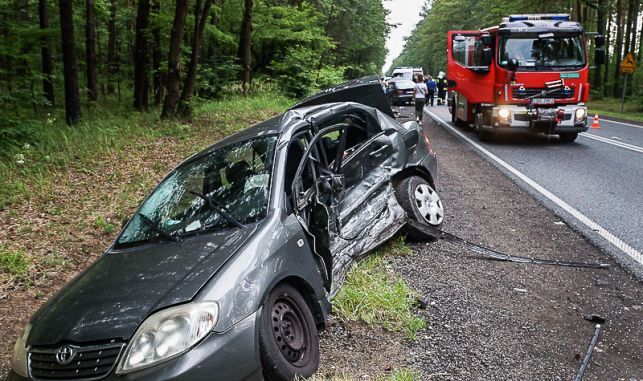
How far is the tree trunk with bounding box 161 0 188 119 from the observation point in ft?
44.4

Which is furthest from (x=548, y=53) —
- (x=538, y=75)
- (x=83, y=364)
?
(x=83, y=364)

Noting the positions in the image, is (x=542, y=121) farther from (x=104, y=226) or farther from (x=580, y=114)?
(x=104, y=226)

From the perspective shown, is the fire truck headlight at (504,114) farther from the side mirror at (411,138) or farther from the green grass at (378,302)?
the green grass at (378,302)

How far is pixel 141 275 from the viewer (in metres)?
3.20

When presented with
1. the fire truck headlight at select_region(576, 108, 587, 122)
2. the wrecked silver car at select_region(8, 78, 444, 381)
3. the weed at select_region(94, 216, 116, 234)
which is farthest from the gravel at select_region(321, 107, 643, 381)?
the fire truck headlight at select_region(576, 108, 587, 122)

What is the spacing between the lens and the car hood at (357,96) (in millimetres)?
6297

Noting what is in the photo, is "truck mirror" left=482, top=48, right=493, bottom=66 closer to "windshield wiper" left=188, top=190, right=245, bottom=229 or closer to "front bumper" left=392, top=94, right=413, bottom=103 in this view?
"windshield wiper" left=188, top=190, right=245, bottom=229

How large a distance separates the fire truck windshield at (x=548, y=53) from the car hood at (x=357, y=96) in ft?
Answer: 26.2

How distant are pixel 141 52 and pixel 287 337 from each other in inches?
699

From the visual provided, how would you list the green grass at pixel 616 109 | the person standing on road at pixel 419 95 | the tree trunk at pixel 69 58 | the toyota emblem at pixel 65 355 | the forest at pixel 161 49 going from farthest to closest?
1. the green grass at pixel 616 109
2. the person standing on road at pixel 419 95
3. the forest at pixel 161 49
4. the tree trunk at pixel 69 58
5. the toyota emblem at pixel 65 355

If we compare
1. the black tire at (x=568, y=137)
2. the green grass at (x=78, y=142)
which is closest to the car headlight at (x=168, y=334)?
the green grass at (x=78, y=142)

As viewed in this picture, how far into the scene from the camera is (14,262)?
223 inches

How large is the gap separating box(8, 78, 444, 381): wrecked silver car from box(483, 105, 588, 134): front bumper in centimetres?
864

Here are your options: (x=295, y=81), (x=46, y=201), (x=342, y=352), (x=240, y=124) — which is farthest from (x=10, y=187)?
(x=295, y=81)
